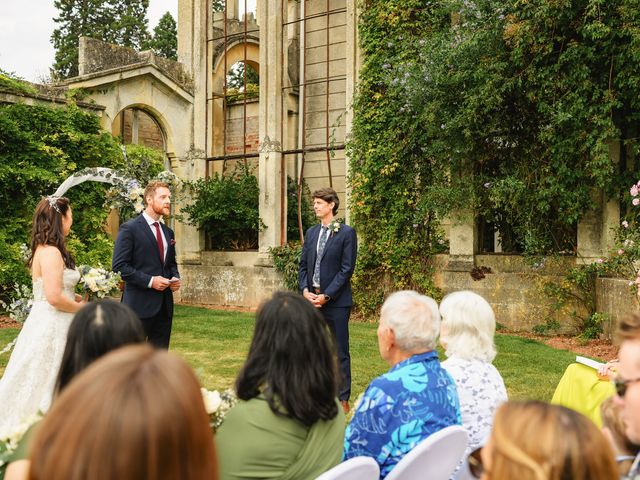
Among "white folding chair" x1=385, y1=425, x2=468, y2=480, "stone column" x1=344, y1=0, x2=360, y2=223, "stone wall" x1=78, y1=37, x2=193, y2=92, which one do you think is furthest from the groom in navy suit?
"stone wall" x1=78, y1=37, x2=193, y2=92

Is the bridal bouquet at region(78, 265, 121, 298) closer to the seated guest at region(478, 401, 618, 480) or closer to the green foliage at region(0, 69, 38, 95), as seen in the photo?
the seated guest at region(478, 401, 618, 480)

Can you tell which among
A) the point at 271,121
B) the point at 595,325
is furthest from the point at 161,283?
the point at 271,121

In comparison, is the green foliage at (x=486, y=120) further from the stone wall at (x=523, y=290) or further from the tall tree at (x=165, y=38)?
the tall tree at (x=165, y=38)

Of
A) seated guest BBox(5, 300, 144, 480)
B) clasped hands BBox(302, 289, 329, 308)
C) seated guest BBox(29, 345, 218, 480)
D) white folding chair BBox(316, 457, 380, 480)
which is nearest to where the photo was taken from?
seated guest BBox(29, 345, 218, 480)

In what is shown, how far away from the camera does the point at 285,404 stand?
213 centimetres

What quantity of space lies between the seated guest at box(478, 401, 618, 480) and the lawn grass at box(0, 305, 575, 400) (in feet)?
14.4

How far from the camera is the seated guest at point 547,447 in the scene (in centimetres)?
129

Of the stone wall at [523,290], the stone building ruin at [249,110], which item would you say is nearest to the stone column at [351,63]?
the stone building ruin at [249,110]

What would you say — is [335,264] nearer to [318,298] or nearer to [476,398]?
[318,298]

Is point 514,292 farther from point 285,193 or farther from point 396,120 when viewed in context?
point 285,193

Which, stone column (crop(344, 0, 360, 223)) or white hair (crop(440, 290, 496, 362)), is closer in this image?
white hair (crop(440, 290, 496, 362))

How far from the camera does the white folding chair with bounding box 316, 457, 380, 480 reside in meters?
1.86

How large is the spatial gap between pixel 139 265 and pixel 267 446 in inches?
134

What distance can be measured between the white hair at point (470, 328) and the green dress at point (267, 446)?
1059mm
